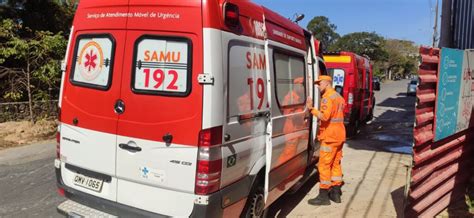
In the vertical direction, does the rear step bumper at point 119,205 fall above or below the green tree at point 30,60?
below

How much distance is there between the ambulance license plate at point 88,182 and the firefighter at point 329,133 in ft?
9.38

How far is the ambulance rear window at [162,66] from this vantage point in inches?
141

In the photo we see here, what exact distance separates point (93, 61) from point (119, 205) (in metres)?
1.31

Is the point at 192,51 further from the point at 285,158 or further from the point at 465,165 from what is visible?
the point at 465,165

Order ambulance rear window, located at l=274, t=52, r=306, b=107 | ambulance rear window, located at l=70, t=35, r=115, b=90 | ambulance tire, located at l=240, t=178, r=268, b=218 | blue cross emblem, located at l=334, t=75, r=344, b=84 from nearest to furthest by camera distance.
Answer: ambulance rear window, located at l=70, t=35, r=115, b=90 < ambulance tire, located at l=240, t=178, r=268, b=218 < ambulance rear window, located at l=274, t=52, r=306, b=107 < blue cross emblem, located at l=334, t=75, r=344, b=84

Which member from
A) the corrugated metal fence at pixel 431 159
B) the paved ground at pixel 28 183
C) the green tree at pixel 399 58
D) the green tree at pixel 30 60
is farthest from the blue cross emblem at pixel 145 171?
the green tree at pixel 399 58

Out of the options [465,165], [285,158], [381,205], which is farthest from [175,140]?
[465,165]

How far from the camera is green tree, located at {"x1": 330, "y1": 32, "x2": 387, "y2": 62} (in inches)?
3396

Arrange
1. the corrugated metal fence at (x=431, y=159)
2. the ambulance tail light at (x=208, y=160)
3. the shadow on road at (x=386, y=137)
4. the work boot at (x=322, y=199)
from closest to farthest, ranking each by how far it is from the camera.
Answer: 1. the ambulance tail light at (x=208, y=160)
2. the corrugated metal fence at (x=431, y=159)
3. the work boot at (x=322, y=199)
4. the shadow on road at (x=386, y=137)

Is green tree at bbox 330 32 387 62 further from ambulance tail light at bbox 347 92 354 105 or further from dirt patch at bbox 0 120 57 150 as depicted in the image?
dirt patch at bbox 0 120 57 150

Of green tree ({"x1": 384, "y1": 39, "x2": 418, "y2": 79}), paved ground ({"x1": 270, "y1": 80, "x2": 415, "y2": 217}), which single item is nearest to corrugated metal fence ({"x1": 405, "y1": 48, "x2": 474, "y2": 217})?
paved ground ({"x1": 270, "y1": 80, "x2": 415, "y2": 217})

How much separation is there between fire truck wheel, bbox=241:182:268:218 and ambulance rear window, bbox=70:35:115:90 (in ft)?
5.64

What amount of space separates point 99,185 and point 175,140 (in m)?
0.95

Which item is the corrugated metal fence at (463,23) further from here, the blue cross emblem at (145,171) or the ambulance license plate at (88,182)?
the ambulance license plate at (88,182)
